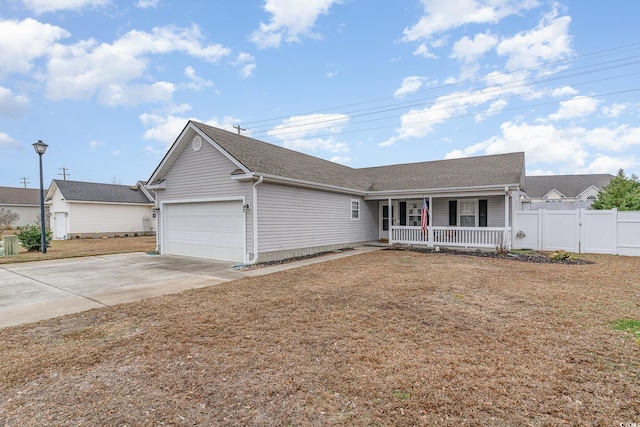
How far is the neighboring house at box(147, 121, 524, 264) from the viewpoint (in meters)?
11.3

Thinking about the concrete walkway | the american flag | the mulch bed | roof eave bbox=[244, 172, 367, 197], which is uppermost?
roof eave bbox=[244, 172, 367, 197]

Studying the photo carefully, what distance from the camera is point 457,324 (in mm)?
4785

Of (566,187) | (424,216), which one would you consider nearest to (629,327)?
(424,216)

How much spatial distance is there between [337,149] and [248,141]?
57.7 ft

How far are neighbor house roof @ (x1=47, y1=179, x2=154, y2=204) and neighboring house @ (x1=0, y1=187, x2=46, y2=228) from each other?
17151 millimetres

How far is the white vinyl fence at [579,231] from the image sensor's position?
12.3 metres

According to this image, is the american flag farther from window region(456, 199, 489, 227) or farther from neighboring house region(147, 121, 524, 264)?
window region(456, 199, 489, 227)

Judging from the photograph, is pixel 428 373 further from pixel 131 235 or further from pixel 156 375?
pixel 131 235

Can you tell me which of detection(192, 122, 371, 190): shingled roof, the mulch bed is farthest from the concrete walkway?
the mulch bed

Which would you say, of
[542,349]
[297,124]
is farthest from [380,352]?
[297,124]

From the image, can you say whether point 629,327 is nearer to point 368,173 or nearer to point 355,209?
point 355,209

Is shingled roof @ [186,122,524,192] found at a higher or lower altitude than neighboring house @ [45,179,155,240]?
higher

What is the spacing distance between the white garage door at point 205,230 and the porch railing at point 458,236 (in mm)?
8200

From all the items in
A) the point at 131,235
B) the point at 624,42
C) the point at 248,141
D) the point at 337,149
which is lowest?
the point at 131,235
